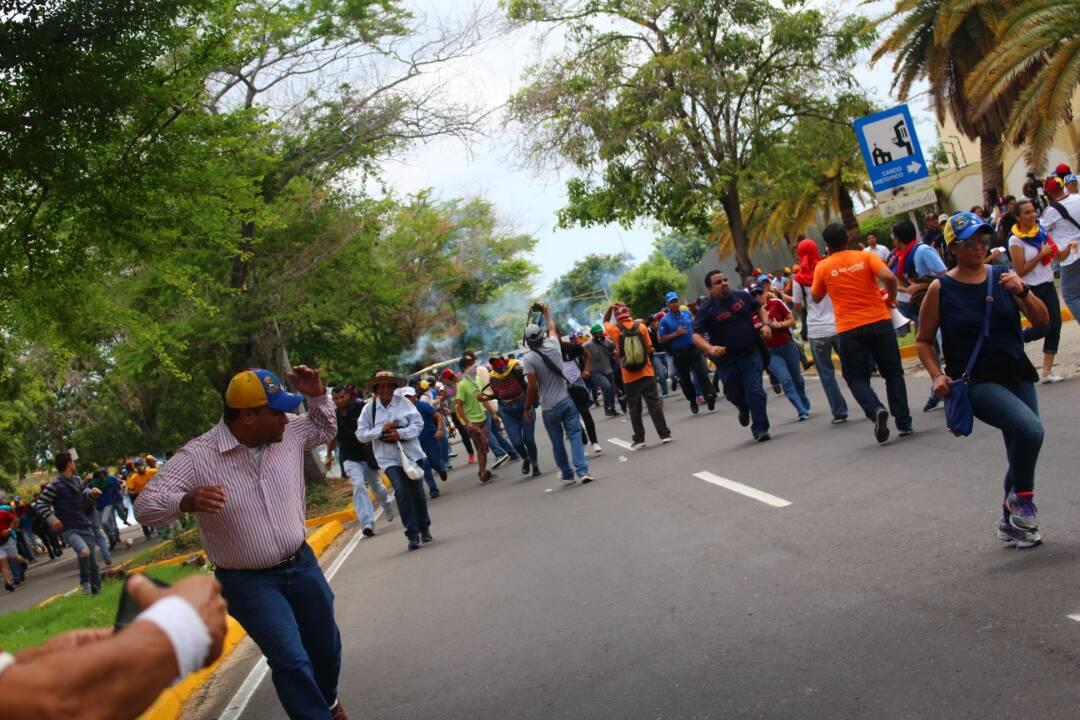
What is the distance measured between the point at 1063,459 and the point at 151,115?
7514 mm

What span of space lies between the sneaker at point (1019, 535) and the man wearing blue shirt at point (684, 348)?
36.3 ft

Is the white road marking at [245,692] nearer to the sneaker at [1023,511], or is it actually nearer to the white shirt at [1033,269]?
the sneaker at [1023,511]

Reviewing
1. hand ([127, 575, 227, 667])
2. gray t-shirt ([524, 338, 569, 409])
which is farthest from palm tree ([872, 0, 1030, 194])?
hand ([127, 575, 227, 667])

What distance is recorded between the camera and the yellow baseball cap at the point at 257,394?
524 centimetres

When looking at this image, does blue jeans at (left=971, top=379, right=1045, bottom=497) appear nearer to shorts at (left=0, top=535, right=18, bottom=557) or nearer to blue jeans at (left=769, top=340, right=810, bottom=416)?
blue jeans at (left=769, top=340, right=810, bottom=416)

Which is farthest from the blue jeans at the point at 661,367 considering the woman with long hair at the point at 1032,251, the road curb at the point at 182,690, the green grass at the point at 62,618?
the road curb at the point at 182,690

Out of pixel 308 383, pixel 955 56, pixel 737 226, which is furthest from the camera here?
pixel 737 226

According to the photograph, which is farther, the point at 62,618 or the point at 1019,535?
the point at 62,618

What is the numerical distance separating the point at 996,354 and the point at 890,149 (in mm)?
9680

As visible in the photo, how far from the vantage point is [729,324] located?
42.7 feet

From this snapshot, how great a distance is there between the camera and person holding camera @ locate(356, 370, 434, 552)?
11359 millimetres

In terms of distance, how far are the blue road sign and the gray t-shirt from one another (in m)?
4.95

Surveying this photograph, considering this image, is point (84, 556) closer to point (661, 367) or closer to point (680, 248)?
point (661, 367)

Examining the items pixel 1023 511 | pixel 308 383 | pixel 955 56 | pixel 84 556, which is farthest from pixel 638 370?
pixel 955 56
